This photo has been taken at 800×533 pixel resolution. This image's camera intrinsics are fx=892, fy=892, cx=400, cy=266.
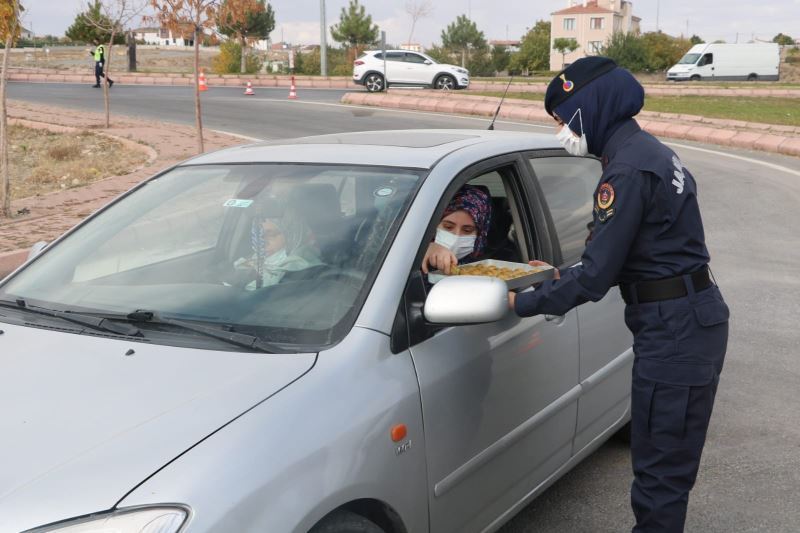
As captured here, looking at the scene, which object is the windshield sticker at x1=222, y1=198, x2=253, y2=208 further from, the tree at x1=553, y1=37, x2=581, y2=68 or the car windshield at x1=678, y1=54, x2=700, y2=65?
the tree at x1=553, y1=37, x2=581, y2=68

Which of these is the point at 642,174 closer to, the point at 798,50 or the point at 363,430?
the point at 363,430

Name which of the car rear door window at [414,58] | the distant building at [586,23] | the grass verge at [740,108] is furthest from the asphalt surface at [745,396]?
the distant building at [586,23]

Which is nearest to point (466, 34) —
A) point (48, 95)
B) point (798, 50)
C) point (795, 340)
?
point (798, 50)

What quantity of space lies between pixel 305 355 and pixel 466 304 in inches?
19.6

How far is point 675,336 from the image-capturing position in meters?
2.83

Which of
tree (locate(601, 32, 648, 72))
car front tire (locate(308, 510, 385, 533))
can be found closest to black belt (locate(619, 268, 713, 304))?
car front tire (locate(308, 510, 385, 533))

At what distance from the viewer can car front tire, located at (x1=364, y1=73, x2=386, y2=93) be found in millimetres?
31391

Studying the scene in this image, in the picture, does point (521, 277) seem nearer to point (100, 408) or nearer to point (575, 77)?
Result: point (575, 77)

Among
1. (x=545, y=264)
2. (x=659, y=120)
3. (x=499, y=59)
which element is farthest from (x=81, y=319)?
(x=499, y=59)

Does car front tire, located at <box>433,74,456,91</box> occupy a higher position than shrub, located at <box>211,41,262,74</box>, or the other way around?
shrub, located at <box>211,41,262,74</box>

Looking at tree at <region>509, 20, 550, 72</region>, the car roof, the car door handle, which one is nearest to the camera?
the car roof

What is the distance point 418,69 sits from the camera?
3203cm

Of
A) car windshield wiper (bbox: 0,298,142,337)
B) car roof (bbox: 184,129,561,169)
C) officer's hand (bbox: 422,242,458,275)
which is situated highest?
car roof (bbox: 184,129,561,169)

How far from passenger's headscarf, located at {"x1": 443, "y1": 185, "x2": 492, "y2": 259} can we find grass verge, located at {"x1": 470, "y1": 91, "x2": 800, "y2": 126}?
736 inches
